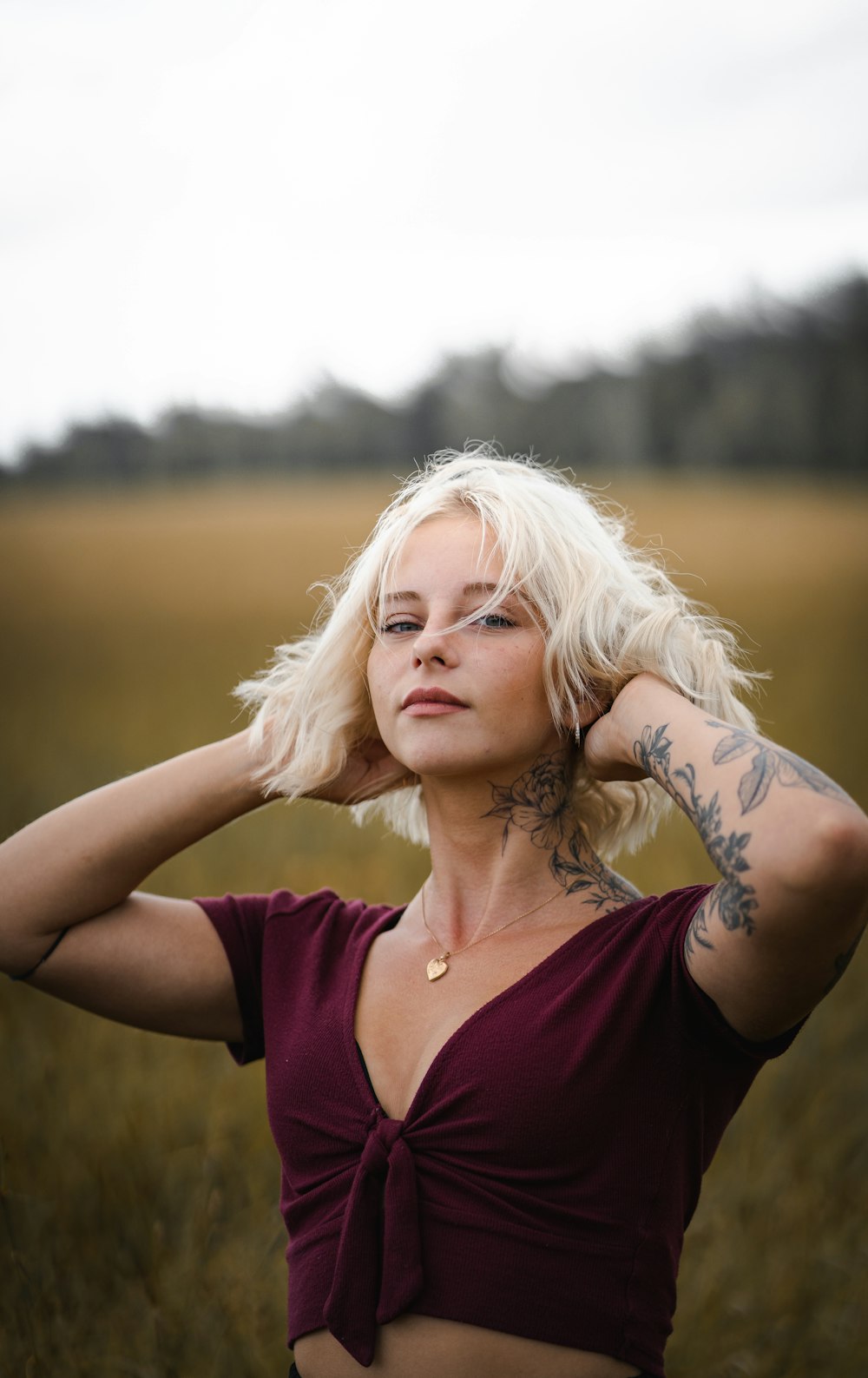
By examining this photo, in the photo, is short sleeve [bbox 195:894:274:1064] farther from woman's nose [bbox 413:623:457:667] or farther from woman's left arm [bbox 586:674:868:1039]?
woman's left arm [bbox 586:674:868:1039]

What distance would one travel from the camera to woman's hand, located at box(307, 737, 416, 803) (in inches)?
75.7

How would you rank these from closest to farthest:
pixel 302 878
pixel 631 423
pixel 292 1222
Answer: pixel 292 1222 → pixel 302 878 → pixel 631 423

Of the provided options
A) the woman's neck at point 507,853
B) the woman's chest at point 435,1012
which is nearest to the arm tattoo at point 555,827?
the woman's neck at point 507,853

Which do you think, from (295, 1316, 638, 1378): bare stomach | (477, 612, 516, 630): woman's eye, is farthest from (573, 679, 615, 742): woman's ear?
(295, 1316, 638, 1378): bare stomach

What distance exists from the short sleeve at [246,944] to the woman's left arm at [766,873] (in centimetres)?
76

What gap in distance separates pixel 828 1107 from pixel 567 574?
10.9 feet

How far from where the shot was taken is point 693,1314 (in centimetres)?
319

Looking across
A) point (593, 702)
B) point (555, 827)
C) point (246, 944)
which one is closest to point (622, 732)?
point (593, 702)

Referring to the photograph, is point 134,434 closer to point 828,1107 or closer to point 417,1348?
point 828,1107

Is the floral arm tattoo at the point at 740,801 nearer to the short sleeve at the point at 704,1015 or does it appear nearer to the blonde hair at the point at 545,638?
the short sleeve at the point at 704,1015

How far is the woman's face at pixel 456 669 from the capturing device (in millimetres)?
1617

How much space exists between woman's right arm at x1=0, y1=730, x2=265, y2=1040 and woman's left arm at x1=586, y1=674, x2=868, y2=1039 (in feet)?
2.63

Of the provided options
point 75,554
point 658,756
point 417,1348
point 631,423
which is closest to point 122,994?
point 417,1348

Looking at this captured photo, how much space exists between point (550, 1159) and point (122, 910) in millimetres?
810
